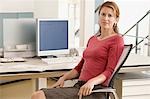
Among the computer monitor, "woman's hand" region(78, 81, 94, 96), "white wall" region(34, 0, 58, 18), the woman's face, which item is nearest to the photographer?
"woman's hand" region(78, 81, 94, 96)

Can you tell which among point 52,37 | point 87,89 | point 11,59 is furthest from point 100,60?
point 11,59

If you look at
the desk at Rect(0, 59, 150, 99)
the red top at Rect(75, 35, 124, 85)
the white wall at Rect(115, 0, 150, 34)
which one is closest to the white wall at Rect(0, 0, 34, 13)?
the desk at Rect(0, 59, 150, 99)

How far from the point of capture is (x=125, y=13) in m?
6.87

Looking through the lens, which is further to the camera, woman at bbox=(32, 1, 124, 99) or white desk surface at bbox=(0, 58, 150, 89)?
white desk surface at bbox=(0, 58, 150, 89)

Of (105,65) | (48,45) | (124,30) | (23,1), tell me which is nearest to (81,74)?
(105,65)

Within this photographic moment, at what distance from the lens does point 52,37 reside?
3205mm

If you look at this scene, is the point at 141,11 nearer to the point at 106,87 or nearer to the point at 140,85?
the point at 140,85

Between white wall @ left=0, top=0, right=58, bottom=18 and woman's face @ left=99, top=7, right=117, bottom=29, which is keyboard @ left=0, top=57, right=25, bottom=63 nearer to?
woman's face @ left=99, top=7, right=117, bottom=29

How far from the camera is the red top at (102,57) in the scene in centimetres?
223

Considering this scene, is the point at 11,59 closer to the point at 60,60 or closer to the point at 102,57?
the point at 60,60

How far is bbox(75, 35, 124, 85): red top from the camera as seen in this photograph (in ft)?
7.31

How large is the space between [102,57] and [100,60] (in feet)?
0.10

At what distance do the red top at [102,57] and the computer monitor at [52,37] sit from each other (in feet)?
2.71

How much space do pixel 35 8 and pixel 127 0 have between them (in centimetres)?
246
